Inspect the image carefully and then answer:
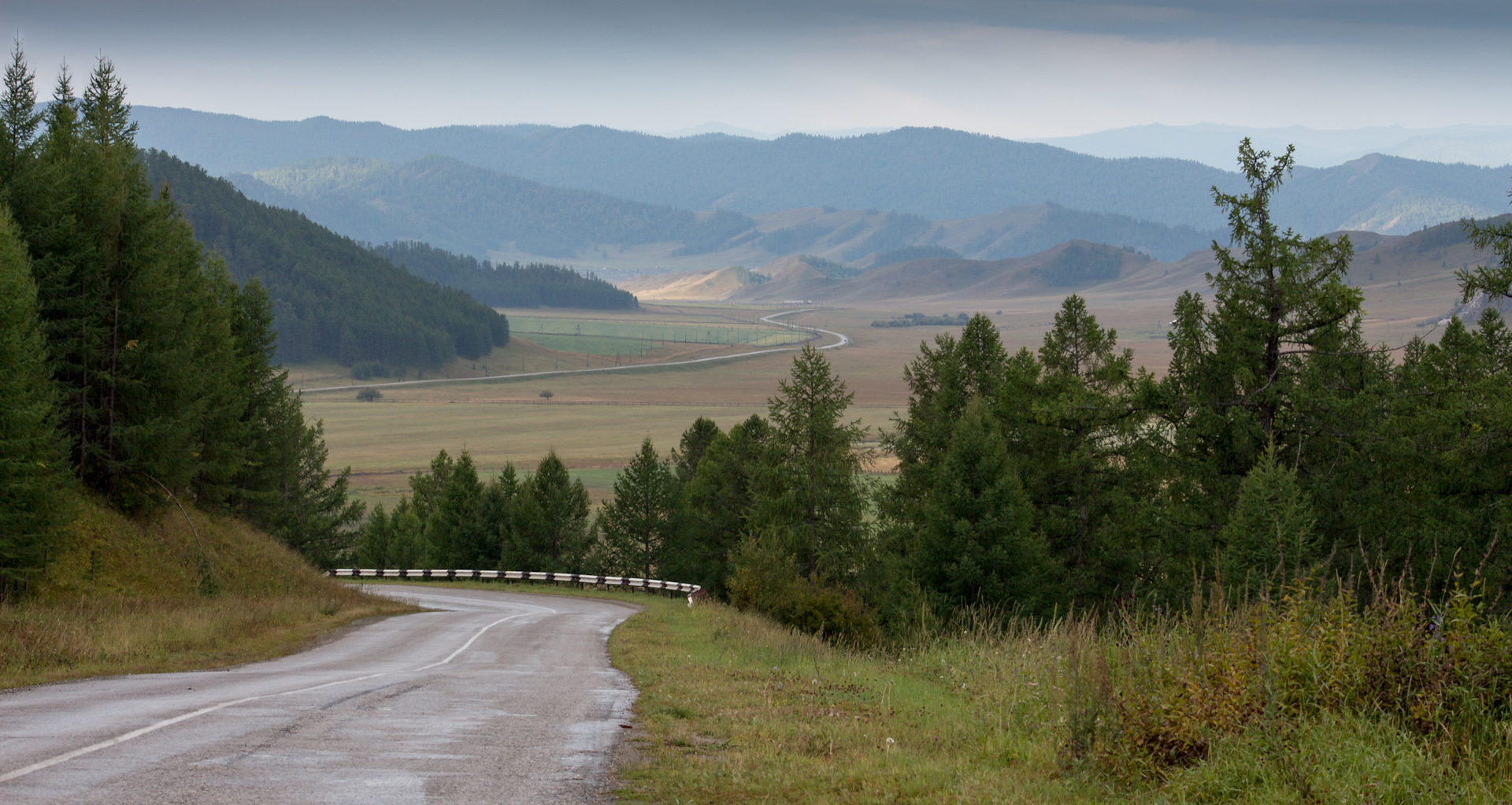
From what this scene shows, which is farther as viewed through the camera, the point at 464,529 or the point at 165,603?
the point at 464,529

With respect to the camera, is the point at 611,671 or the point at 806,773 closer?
the point at 806,773

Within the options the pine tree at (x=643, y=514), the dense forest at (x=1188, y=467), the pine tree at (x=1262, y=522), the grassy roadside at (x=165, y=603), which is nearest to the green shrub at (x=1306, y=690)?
the grassy roadside at (x=165, y=603)

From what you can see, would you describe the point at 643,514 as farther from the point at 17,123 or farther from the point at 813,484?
the point at 17,123

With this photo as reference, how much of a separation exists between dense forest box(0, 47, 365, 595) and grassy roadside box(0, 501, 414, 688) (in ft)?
3.39

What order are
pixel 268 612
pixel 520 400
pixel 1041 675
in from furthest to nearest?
1. pixel 520 400
2. pixel 268 612
3. pixel 1041 675

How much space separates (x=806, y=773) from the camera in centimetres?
853

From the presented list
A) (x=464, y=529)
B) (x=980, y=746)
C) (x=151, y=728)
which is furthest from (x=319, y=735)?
(x=464, y=529)

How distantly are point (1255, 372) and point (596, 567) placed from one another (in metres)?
46.8

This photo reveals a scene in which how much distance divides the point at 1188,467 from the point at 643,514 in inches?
1624

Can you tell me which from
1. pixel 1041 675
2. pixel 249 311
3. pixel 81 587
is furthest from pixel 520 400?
pixel 1041 675

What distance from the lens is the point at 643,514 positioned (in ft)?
217

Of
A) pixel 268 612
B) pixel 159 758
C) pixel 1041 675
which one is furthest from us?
pixel 268 612

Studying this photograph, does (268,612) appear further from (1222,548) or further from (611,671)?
(1222,548)

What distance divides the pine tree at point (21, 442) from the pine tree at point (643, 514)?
40877mm
